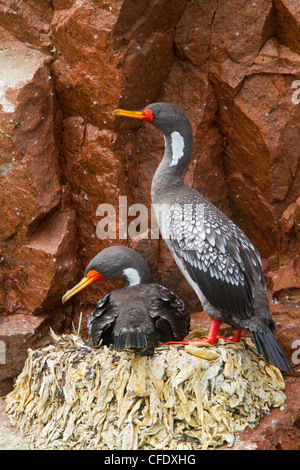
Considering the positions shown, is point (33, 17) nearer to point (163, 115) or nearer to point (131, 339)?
point (163, 115)

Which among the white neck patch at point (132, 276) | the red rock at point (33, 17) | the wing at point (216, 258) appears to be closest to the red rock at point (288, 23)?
the wing at point (216, 258)

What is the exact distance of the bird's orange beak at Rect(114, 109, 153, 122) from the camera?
5.27 m

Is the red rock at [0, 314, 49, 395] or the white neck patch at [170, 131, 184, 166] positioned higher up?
the white neck patch at [170, 131, 184, 166]

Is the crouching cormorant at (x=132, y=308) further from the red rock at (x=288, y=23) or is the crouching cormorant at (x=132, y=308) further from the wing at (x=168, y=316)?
the red rock at (x=288, y=23)

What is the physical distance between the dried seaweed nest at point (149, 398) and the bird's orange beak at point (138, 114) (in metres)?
1.85

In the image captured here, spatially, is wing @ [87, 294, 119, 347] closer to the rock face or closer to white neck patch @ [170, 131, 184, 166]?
the rock face

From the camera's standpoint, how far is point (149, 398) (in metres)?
4.79

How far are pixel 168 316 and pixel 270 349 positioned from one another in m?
0.84

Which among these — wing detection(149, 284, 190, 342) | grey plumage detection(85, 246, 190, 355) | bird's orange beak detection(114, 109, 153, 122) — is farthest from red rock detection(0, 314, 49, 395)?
bird's orange beak detection(114, 109, 153, 122)

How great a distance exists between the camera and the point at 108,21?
528 centimetres

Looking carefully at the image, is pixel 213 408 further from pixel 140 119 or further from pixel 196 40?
pixel 196 40

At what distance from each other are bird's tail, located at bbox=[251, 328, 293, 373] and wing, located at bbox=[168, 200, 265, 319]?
7.1 inches

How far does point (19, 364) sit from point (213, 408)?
189cm
